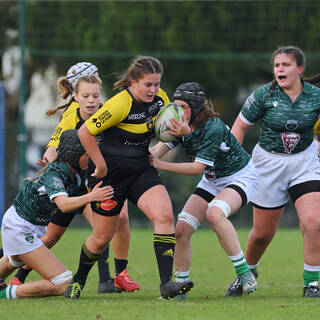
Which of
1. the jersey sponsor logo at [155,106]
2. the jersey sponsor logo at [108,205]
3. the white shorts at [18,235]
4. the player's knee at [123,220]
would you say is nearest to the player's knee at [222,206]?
the jersey sponsor logo at [108,205]

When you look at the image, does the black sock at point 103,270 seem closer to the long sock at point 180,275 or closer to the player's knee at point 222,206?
the long sock at point 180,275

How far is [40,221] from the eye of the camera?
6.93 m

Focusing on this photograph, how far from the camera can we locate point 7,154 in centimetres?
1627

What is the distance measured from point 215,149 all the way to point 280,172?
767 millimetres

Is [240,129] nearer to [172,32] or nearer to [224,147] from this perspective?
[224,147]

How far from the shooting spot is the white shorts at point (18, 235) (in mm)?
6828

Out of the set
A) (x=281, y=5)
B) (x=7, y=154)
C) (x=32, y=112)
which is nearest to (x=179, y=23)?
(x=281, y=5)

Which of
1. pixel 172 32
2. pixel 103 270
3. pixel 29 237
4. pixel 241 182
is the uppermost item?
pixel 241 182

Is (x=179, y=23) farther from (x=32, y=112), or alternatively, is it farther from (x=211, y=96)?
(x=32, y=112)

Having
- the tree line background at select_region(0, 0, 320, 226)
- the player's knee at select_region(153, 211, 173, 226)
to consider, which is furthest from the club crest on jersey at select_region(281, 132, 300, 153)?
the tree line background at select_region(0, 0, 320, 226)

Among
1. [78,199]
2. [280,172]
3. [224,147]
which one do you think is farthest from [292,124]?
[78,199]

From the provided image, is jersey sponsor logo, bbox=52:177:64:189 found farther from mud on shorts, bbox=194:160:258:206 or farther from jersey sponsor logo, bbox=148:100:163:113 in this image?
mud on shorts, bbox=194:160:258:206

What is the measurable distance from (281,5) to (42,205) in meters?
12.6

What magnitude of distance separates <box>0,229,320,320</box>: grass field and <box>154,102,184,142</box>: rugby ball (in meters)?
1.29
